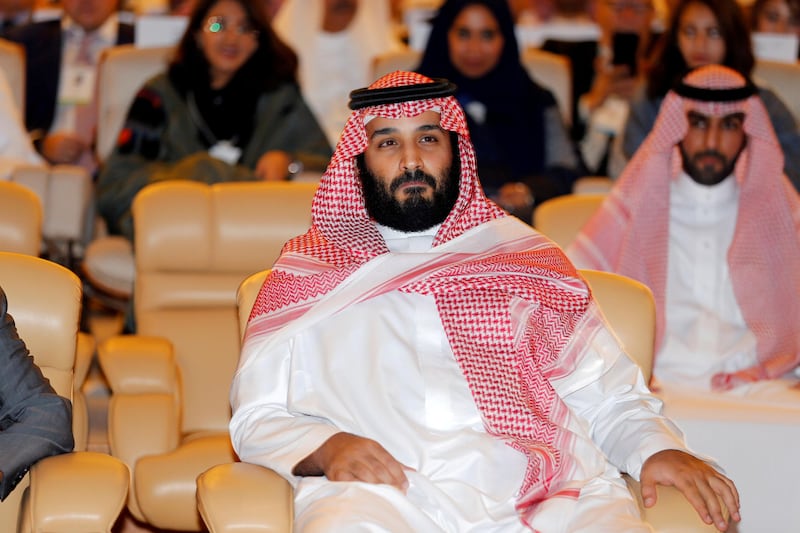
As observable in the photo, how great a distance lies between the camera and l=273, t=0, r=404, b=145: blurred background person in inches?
253

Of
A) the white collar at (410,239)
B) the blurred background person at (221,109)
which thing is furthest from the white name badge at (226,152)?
the white collar at (410,239)

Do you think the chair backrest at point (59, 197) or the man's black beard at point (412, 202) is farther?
the chair backrest at point (59, 197)

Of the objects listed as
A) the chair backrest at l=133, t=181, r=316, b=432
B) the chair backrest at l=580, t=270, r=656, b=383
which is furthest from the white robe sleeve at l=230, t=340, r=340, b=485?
the chair backrest at l=133, t=181, r=316, b=432

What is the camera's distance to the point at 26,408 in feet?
9.84

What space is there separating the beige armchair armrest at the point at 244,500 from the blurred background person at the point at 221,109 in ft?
7.95

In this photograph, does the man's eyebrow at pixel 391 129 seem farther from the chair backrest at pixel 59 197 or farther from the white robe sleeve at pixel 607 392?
the chair backrest at pixel 59 197

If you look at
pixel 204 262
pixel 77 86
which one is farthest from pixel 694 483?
pixel 77 86

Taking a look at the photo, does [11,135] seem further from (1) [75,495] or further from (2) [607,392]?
(2) [607,392]

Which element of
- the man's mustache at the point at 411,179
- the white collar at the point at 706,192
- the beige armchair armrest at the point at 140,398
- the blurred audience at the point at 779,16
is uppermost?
the blurred audience at the point at 779,16

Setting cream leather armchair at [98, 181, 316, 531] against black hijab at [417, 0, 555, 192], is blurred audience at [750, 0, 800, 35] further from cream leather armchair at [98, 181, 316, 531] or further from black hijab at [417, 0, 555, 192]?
cream leather armchair at [98, 181, 316, 531]

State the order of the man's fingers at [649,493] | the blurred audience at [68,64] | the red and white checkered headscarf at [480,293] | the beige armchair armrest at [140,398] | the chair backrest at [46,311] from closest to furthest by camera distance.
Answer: the man's fingers at [649,493] → the red and white checkered headscarf at [480,293] → the chair backrest at [46,311] → the beige armchair armrest at [140,398] → the blurred audience at [68,64]

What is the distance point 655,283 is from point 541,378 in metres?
1.20

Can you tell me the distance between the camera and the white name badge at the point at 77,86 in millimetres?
6301

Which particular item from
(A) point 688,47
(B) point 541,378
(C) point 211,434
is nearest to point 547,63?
(A) point 688,47
